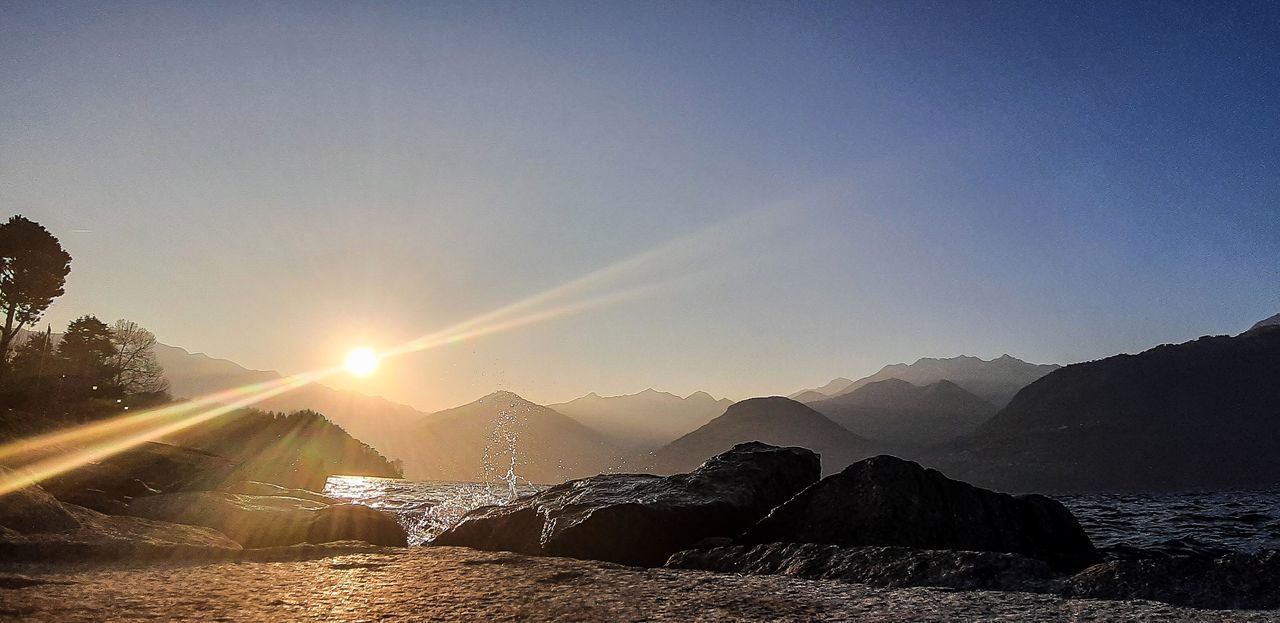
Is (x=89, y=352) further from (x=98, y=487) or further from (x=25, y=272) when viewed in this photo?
(x=98, y=487)

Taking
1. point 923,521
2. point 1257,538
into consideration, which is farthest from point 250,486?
point 1257,538

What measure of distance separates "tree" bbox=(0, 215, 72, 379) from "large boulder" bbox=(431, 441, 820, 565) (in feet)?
145

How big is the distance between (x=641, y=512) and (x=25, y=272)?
160 ft

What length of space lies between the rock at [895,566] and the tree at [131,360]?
66182mm

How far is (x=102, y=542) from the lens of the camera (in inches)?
293

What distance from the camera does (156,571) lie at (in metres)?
6.54

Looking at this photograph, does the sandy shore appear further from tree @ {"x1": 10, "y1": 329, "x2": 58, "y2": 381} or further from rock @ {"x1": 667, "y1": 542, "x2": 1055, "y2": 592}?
tree @ {"x1": 10, "y1": 329, "x2": 58, "y2": 381}

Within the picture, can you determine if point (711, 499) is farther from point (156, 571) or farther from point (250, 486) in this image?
point (250, 486)

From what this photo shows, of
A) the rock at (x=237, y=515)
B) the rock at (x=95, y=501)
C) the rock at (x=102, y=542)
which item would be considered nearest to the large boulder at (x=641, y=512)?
the rock at (x=237, y=515)

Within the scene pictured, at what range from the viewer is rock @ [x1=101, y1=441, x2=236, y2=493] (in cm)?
1928

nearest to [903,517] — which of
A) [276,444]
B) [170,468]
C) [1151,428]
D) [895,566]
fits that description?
[895,566]

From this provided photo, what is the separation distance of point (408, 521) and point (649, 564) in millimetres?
14217

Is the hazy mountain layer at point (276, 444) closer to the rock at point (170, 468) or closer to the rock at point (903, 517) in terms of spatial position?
the rock at point (170, 468)

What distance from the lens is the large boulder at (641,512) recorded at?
32.9 feet
